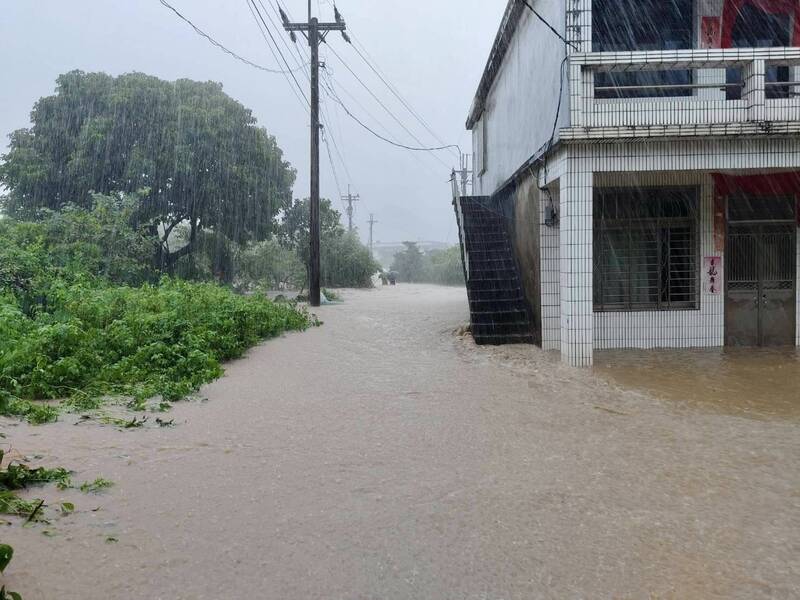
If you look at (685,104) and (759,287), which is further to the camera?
(759,287)

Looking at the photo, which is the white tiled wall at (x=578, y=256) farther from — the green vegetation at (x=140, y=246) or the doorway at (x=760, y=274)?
the green vegetation at (x=140, y=246)

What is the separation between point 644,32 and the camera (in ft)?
35.5

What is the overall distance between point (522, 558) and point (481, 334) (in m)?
8.00

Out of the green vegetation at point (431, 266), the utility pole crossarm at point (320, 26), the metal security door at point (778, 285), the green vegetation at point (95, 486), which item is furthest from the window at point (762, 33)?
the green vegetation at point (431, 266)

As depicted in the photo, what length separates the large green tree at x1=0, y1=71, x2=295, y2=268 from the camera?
2552 cm

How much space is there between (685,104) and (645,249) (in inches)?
103

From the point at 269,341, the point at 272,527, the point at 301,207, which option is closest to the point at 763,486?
the point at 272,527

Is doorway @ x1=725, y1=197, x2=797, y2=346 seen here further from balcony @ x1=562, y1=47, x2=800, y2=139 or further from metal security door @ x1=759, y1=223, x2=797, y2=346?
balcony @ x1=562, y1=47, x2=800, y2=139

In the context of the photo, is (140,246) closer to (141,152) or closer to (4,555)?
(141,152)

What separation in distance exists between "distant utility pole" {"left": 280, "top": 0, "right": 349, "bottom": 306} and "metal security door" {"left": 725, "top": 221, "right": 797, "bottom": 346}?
11.9 m

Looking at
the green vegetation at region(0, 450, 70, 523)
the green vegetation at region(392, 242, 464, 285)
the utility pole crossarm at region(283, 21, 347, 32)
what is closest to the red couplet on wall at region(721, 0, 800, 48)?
the green vegetation at region(0, 450, 70, 523)

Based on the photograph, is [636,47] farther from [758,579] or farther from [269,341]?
[758,579]

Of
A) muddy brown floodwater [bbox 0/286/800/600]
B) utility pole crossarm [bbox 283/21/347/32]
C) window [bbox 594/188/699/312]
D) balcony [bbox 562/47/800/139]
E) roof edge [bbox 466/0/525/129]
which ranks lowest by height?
muddy brown floodwater [bbox 0/286/800/600]

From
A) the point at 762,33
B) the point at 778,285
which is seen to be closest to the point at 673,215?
→ the point at 778,285
